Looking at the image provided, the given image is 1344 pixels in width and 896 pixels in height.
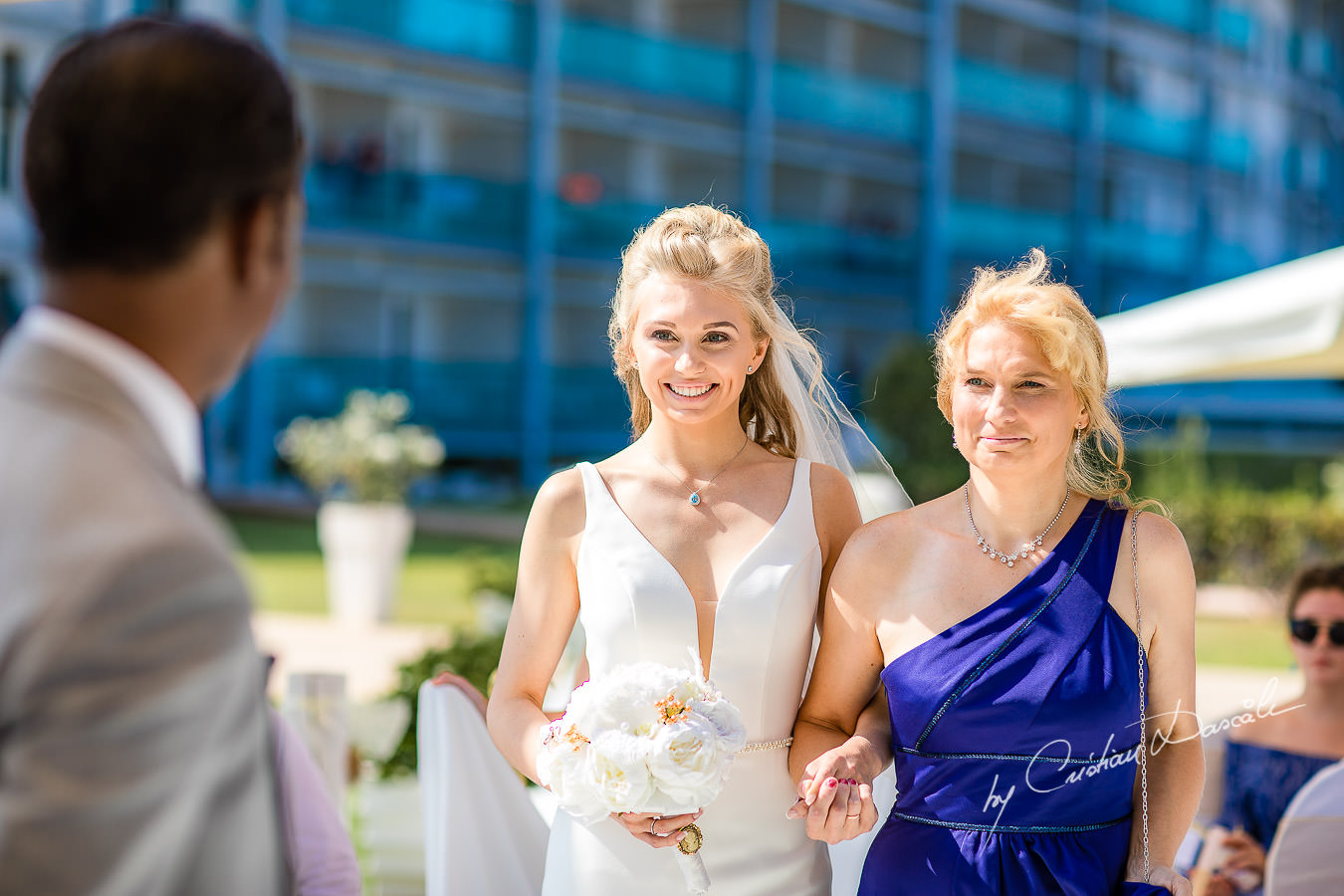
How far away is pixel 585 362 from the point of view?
28531mm

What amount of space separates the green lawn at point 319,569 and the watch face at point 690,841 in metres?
5.61

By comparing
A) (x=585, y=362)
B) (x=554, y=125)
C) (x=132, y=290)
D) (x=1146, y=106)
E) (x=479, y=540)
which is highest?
(x=1146, y=106)

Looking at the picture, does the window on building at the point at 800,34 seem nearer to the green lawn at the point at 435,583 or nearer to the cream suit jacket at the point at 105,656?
the green lawn at the point at 435,583

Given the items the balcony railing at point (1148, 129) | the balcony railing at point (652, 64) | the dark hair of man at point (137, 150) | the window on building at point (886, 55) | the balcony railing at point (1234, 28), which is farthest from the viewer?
the balcony railing at point (1234, 28)

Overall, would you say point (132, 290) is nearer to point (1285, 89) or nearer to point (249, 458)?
point (249, 458)

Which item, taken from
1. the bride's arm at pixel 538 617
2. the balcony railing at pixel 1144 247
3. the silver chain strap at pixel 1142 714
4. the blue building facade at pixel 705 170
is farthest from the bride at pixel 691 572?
the balcony railing at pixel 1144 247

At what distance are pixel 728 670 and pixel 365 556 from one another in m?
9.67

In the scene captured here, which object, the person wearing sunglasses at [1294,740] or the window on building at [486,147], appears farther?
the window on building at [486,147]

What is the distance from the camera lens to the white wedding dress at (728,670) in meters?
2.76

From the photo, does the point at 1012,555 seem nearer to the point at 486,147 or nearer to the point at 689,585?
the point at 689,585

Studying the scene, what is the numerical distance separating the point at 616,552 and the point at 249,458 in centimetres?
1990

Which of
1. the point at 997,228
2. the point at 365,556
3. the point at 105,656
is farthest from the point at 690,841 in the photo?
the point at 997,228

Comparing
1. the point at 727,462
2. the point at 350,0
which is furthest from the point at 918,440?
the point at 727,462

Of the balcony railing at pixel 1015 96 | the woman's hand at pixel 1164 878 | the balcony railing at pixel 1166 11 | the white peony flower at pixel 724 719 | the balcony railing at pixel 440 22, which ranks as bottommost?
the woman's hand at pixel 1164 878
